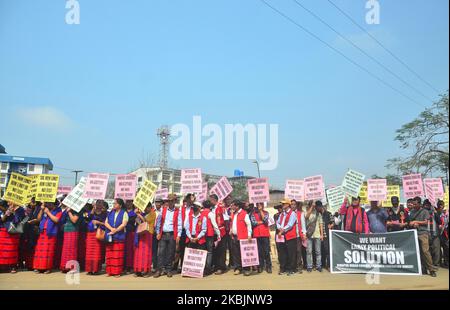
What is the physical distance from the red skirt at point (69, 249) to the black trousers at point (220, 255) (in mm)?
3439

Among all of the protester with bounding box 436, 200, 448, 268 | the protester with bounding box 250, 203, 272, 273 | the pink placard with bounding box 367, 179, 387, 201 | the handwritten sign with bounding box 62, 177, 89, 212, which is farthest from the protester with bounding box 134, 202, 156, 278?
the protester with bounding box 436, 200, 448, 268

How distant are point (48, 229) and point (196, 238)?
3677 millimetres

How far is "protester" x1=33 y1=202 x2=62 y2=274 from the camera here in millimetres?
8711

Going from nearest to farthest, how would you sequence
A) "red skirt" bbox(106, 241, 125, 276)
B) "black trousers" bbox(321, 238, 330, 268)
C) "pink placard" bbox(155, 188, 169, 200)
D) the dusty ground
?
the dusty ground
"red skirt" bbox(106, 241, 125, 276)
"black trousers" bbox(321, 238, 330, 268)
"pink placard" bbox(155, 188, 169, 200)

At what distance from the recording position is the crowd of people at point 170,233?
8.59 meters

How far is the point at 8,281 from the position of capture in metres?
7.72

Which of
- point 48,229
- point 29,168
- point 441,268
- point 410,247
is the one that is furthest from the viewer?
point 29,168

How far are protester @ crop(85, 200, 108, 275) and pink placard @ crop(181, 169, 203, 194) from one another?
7.09ft

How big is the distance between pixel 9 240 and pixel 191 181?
180 inches

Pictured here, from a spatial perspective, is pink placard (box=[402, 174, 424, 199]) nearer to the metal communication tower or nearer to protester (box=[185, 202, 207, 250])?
protester (box=[185, 202, 207, 250])

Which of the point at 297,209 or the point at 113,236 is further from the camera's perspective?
the point at 297,209

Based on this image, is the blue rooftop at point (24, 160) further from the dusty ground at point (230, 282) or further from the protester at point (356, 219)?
the protester at point (356, 219)
